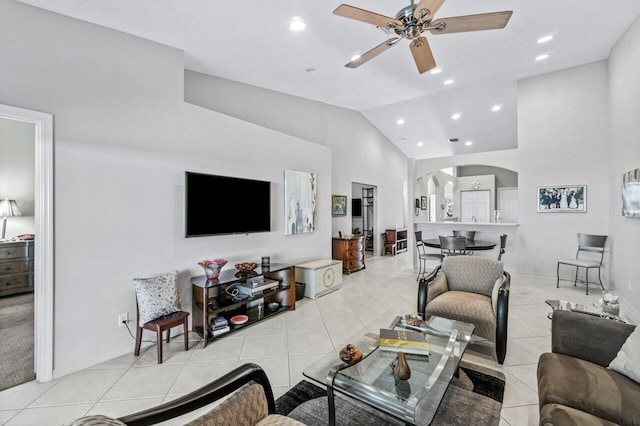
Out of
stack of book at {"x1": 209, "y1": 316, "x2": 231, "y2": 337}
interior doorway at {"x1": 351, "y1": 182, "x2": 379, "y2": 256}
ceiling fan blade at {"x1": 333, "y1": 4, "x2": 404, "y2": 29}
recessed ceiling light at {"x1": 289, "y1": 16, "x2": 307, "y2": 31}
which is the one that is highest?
recessed ceiling light at {"x1": 289, "y1": 16, "x2": 307, "y2": 31}

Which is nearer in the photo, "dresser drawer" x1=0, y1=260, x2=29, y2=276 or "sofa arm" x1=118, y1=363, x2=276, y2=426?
"sofa arm" x1=118, y1=363, x2=276, y2=426

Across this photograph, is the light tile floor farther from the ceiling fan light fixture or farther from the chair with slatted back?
the ceiling fan light fixture

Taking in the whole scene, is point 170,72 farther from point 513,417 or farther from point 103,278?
point 513,417

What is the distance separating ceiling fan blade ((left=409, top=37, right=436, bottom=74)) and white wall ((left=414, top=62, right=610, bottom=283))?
4.02 meters

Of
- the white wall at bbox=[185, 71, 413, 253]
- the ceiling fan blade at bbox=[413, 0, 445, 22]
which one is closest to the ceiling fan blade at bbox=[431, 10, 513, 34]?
the ceiling fan blade at bbox=[413, 0, 445, 22]

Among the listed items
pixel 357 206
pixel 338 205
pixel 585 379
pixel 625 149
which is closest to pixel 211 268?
pixel 585 379

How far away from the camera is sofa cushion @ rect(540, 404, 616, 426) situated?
50.4 inches

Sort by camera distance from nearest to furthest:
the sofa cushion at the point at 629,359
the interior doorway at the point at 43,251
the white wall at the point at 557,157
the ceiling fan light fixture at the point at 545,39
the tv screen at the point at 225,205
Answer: the sofa cushion at the point at 629,359 → the interior doorway at the point at 43,251 → the tv screen at the point at 225,205 → the ceiling fan light fixture at the point at 545,39 → the white wall at the point at 557,157

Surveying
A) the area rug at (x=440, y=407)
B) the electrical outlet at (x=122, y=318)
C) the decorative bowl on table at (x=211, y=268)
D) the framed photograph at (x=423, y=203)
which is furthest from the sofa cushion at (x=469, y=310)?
the framed photograph at (x=423, y=203)

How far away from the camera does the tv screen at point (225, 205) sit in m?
3.25

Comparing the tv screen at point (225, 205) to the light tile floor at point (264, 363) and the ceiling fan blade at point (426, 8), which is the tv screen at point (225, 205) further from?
the ceiling fan blade at point (426, 8)

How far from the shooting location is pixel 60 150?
8.19ft

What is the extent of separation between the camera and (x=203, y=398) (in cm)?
126

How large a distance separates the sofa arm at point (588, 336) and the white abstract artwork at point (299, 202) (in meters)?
3.49
